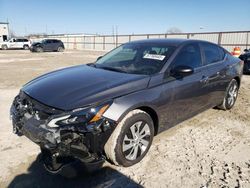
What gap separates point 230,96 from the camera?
496 cm

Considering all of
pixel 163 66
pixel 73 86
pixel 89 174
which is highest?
pixel 163 66

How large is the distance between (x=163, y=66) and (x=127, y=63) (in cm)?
69

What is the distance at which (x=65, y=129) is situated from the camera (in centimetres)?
234

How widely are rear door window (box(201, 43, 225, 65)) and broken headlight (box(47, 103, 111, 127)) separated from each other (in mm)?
2462

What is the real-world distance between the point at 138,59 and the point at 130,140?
1.43 meters

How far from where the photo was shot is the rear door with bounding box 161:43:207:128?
3270 mm

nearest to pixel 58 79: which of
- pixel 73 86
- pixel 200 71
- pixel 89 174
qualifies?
pixel 73 86

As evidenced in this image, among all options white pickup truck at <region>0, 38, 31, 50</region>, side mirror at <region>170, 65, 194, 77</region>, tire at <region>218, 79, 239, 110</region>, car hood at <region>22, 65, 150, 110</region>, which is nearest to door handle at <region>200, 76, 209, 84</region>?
side mirror at <region>170, 65, 194, 77</region>

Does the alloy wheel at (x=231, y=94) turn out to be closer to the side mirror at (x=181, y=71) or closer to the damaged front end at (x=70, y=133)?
the side mirror at (x=181, y=71)

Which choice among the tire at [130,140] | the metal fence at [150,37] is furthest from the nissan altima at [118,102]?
the metal fence at [150,37]

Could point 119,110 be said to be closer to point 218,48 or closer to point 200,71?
point 200,71

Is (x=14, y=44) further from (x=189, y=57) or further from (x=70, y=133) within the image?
(x=70, y=133)

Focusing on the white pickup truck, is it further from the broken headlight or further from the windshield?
the broken headlight

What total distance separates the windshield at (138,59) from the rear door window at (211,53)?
86 centimetres
